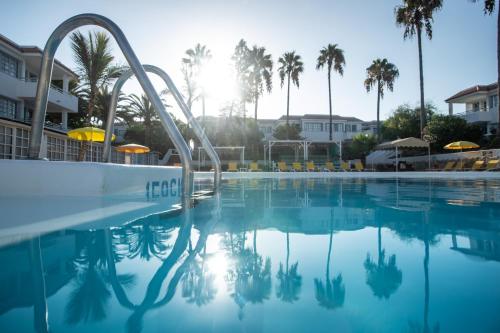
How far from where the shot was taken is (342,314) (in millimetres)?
1505

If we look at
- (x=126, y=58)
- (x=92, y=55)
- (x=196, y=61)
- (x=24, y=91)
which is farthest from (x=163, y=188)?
(x=196, y=61)

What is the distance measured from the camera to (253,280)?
1.97 metres

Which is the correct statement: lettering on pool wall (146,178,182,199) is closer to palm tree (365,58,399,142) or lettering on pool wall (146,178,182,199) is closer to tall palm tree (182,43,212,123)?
tall palm tree (182,43,212,123)

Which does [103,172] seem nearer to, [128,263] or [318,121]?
[128,263]

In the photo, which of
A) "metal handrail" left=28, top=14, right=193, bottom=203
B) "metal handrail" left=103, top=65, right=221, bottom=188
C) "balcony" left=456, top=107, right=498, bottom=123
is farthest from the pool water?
"balcony" left=456, top=107, right=498, bottom=123

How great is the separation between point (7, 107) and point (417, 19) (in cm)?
3007

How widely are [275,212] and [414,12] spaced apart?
27.0m

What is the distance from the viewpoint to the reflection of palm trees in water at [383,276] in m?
1.81

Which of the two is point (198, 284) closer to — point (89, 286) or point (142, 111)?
point (89, 286)

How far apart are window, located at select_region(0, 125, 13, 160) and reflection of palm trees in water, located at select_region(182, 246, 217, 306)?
18.6m

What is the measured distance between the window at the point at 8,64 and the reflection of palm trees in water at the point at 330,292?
975 inches

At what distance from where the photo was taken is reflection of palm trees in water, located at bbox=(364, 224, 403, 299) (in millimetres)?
1808

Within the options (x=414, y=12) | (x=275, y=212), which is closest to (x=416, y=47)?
(x=414, y=12)

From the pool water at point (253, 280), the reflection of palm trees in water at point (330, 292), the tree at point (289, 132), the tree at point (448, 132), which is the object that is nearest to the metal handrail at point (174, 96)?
the pool water at point (253, 280)
